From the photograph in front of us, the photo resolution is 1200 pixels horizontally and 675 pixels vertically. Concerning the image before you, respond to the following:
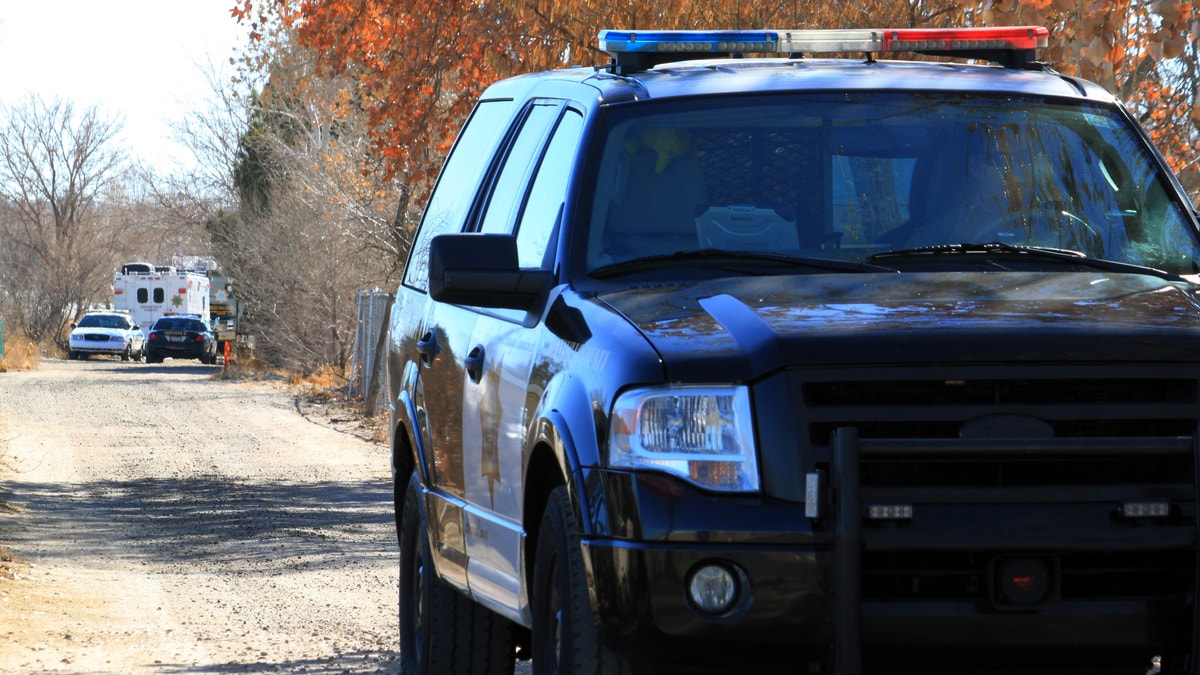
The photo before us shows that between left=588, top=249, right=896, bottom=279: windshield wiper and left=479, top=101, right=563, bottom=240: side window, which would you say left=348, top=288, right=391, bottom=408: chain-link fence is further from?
left=588, top=249, right=896, bottom=279: windshield wiper

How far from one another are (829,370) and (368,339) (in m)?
26.4

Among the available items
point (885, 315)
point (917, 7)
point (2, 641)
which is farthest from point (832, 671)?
point (917, 7)

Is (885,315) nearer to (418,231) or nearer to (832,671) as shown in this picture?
(832,671)

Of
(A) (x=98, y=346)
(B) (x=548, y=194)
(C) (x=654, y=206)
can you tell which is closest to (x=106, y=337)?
(A) (x=98, y=346)

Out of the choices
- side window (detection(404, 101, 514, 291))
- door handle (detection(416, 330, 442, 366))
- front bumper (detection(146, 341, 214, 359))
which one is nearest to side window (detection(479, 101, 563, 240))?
side window (detection(404, 101, 514, 291))

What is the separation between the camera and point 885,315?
3.91m

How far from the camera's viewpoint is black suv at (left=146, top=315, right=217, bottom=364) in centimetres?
5384

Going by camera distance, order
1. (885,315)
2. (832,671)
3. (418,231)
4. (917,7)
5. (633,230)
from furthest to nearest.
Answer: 1. (917,7)
2. (418,231)
3. (633,230)
4. (885,315)
5. (832,671)

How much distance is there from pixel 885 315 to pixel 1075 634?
768 millimetres

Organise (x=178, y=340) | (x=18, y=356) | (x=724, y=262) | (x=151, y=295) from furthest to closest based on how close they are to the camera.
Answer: (x=151, y=295) < (x=178, y=340) < (x=18, y=356) < (x=724, y=262)

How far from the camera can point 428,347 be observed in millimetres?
6152

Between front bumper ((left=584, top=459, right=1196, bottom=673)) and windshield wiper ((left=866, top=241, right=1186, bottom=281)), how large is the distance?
43.3 inches

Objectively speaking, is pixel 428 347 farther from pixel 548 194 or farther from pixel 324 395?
pixel 324 395

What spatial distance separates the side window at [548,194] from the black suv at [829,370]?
0.06 feet
